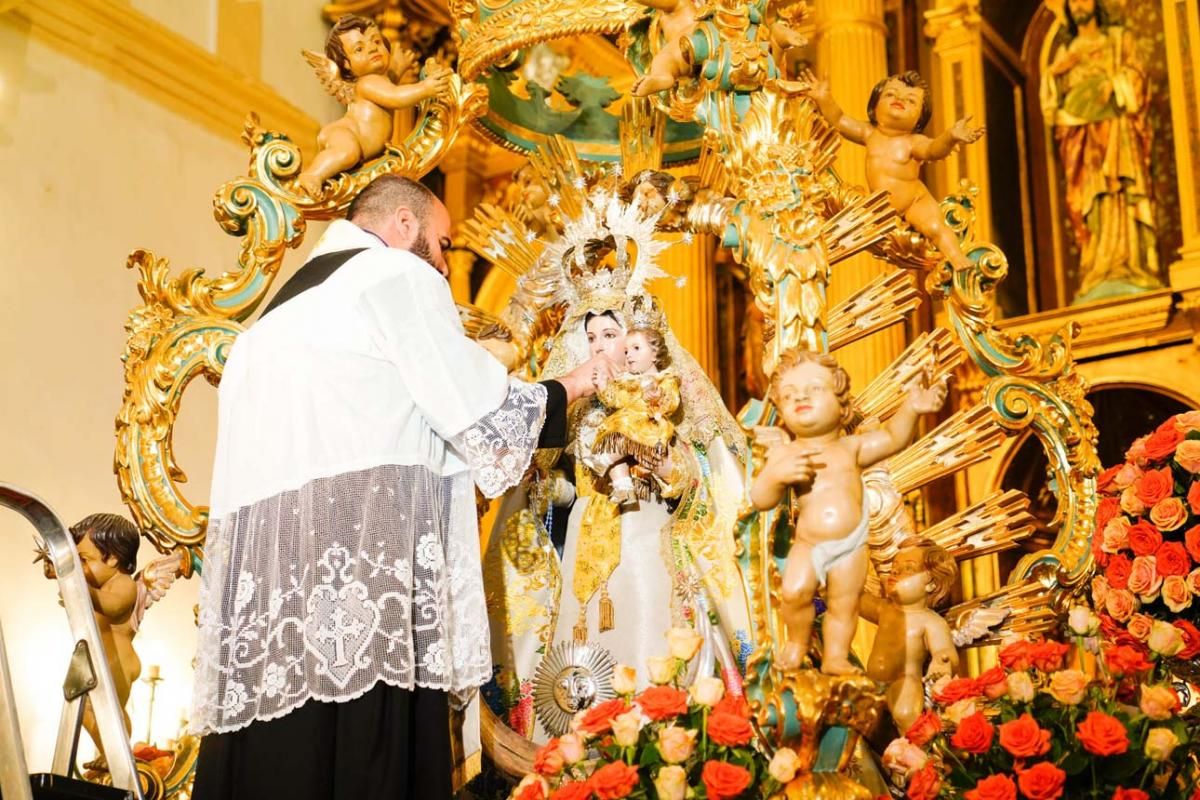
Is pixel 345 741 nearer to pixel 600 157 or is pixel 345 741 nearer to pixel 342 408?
pixel 342 408

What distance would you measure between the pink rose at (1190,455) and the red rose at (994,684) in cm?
89

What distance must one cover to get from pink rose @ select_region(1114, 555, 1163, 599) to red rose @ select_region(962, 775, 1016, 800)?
98cm

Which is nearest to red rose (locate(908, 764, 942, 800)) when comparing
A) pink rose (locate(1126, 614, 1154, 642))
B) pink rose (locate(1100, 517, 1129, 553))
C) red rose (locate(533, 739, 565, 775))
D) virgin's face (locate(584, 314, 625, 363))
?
red rose (locate(533, 739, 565, 775))

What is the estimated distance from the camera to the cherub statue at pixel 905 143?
15.7 ft

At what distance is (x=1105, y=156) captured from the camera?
880cm

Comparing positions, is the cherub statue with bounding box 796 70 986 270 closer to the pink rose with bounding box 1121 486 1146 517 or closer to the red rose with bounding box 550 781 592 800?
Answer: the pink rose with bounding box 1121 486 1146 517

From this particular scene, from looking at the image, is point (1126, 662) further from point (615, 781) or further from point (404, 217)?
point (404, 217)

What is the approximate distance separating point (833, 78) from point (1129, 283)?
2074mm

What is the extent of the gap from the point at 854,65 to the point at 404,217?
5.52m

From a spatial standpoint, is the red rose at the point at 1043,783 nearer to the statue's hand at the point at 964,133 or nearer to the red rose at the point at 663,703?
the red rose at the point at 663,703

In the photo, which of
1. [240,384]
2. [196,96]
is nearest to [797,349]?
[240,384]

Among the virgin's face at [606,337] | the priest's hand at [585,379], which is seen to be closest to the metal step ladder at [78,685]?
the priest's hand at [585,379]

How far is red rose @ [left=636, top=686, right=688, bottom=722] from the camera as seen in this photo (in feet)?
9.96

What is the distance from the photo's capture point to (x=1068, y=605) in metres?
4.33
